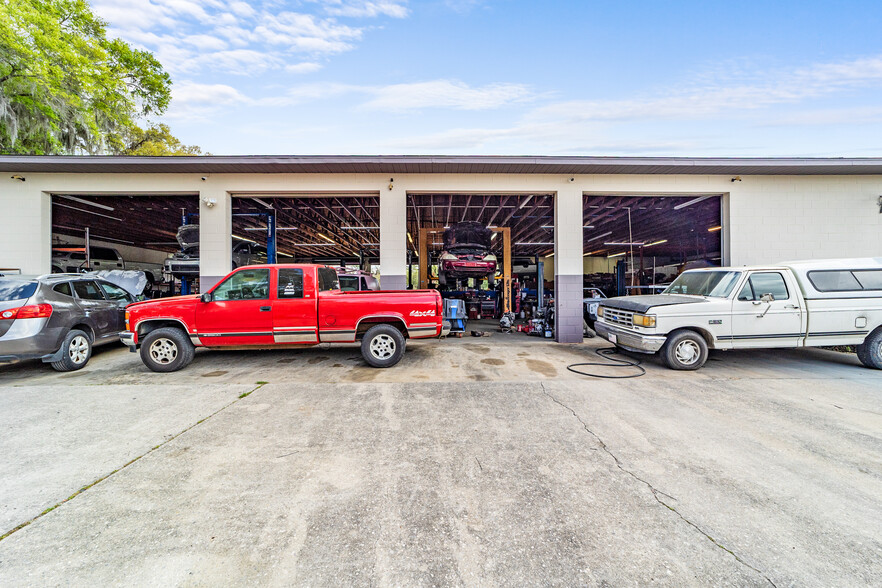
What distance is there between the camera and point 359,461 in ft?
9.40

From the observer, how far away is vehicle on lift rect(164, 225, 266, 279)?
33.6 ft

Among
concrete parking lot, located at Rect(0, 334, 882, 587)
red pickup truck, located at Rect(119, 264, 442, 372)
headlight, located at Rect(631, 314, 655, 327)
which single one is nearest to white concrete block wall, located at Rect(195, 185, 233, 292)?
red pickup truck, located at Rect(119, 264, 442, 372)

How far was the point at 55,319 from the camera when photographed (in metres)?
5.49

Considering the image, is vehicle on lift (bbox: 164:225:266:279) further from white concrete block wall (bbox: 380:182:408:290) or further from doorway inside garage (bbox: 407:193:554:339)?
doorway inside garage (bbox: 407:193:554:339)

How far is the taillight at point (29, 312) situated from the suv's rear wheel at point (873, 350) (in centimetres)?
1331

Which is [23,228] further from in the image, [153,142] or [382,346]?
[153,142]

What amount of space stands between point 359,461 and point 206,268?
832 cm

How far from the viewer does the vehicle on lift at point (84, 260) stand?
447 inches

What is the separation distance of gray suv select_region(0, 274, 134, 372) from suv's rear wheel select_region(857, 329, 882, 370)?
13.3 m

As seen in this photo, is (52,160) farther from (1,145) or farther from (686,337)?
(686,337)

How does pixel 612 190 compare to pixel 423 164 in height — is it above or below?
below

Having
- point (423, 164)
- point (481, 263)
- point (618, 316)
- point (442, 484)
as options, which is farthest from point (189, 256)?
point (618, 316)

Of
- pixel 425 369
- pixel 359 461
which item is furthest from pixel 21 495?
pixel 425 369

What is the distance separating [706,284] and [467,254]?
7.29 metres
